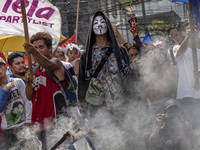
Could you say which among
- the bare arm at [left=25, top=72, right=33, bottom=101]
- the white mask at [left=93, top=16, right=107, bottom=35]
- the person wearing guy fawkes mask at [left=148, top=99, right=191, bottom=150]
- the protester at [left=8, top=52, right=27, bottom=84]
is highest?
the white mask at [left=93, top=16, right=107, bottom=35]

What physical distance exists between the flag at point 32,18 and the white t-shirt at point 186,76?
1.79 metres

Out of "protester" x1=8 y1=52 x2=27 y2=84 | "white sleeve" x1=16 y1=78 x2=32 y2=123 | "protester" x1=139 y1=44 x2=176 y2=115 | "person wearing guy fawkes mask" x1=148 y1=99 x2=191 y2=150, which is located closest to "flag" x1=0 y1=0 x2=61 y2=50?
"protester" x1=8 y1=52 x2=27 y2=84

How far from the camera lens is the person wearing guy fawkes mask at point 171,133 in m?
3.05

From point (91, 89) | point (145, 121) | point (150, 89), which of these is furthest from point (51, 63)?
point (150, 89)

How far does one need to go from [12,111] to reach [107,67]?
1294 mm

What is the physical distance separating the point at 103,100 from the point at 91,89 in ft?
0.65

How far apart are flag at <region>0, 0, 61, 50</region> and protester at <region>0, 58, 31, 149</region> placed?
3.32 feet

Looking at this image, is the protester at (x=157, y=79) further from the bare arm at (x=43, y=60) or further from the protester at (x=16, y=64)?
the protester at (x=16, y=64)

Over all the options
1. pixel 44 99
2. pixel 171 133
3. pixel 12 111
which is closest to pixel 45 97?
pixel 44 99

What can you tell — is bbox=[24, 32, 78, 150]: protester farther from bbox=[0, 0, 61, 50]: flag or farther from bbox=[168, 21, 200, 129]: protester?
bbox=[168, 21, 200, 129]: protester

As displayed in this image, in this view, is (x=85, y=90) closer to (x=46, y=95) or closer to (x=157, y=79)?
(x=46, y=95)

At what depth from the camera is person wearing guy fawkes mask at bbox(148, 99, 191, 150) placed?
3.05m

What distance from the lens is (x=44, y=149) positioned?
3.48m

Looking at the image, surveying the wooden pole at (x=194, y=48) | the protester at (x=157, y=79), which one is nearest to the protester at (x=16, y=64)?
the protester at (x=157, y=79)
